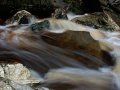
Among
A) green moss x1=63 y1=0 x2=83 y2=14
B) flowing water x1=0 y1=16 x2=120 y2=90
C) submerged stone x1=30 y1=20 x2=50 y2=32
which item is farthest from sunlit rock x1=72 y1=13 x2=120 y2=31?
green moss x1=63 y1=0 x2=83 y2=14

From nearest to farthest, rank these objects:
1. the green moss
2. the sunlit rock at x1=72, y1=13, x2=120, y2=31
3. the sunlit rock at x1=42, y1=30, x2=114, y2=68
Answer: the sunlit rock at x1=42, y1=30, x2=114, y2=68 < the sunlit rock at x1=72, y1=13, x2=120, y2=31 < the green moss

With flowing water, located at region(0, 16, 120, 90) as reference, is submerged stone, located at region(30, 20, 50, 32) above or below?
above

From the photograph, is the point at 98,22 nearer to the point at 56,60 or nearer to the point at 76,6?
the point at 76,6

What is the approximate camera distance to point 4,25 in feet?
31.7

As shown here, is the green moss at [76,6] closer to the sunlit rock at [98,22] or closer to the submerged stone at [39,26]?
the sunlit rock at [98,22]

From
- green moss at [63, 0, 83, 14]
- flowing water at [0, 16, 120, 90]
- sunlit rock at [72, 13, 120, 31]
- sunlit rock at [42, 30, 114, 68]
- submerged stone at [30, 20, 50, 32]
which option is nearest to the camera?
flowing water at [0, 16, 120, 90]

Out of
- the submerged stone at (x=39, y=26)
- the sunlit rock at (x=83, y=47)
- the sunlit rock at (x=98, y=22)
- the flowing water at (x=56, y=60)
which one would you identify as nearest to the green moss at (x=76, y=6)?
the sunlit rock at (x=98, y=22)

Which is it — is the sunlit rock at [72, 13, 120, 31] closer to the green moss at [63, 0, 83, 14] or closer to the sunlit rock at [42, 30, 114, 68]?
the green moss at [63, 0, 83, 14]

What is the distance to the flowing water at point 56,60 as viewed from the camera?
5.91 metres

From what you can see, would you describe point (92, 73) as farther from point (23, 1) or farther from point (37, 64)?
point (23, 1)

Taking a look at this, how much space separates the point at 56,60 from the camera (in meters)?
6.99

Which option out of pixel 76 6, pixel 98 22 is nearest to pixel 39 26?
pixel 98 22

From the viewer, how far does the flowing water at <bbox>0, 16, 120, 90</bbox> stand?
19.4ft

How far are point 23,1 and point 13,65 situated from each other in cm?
564
